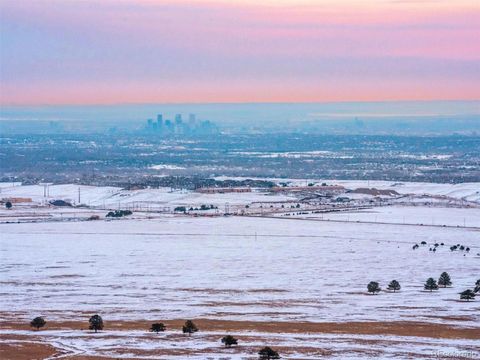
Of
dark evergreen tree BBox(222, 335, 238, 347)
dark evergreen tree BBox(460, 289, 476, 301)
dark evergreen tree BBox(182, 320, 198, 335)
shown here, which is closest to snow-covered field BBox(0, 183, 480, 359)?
dark evergreen tree BBox(222, 335, 238, 347)

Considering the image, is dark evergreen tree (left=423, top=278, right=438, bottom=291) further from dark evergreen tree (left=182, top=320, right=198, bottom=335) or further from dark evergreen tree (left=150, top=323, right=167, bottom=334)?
dark evergreen tree (left=150, top=323, right=167, bottom=334)

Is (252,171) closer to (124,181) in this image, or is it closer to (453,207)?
(124,181)

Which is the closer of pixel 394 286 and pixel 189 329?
pixel 189 329

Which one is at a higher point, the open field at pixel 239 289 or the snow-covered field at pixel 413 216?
the snow-covered field at pixel 413 216

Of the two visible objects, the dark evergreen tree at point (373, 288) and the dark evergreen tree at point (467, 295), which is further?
the dark evergreen tree at point (373, 288)

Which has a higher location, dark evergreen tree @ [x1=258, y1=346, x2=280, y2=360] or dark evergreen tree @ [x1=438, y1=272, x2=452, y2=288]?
dark evergreen tree @ [x1=438, y1=272, x2=452, y2=288]

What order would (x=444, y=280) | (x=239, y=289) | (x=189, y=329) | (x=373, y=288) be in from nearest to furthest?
(x=189, y=329)
(x=373, y=288)
(x=239, y=289)
(x=444, y=280)

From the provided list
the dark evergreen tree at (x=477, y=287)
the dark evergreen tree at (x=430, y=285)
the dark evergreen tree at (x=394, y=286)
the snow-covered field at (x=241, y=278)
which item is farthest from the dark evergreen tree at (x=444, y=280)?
the dark evergreen tree at (x=394, y=286)

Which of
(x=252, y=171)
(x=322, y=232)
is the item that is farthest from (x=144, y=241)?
(x=252, y=171)

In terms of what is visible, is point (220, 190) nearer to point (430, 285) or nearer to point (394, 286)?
point (394, 286)

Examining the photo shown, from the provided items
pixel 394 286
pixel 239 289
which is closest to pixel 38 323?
pixel 239 289

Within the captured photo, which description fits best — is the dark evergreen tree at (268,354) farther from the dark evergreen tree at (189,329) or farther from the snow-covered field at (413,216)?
the snow-covered field at (413,216)
